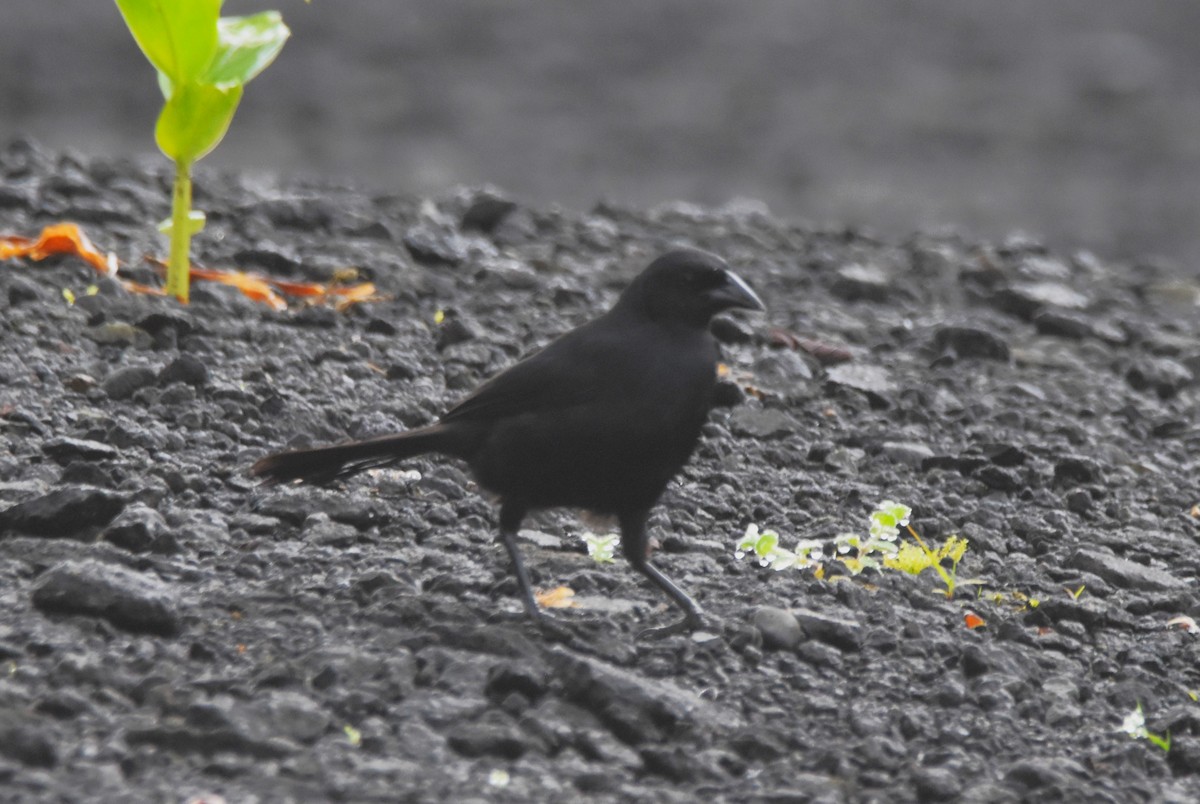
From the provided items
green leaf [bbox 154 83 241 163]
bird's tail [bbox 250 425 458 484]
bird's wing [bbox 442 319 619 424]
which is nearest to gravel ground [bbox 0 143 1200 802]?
bird's tail [bbox 250 425 458 484]

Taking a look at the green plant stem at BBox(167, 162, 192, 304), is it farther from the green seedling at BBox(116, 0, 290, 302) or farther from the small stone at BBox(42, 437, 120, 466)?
the small stone at BBox(42, 437, 120, 466)

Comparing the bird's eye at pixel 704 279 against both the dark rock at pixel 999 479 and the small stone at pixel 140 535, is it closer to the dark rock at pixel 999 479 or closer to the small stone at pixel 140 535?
the small stone at pixel 140 535

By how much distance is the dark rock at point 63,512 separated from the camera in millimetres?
4359

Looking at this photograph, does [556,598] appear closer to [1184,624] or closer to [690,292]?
[690,292]

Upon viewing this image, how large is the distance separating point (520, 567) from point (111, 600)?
100 cm

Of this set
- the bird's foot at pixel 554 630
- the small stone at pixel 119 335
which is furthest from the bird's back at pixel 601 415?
the small stone at pixel 119 335

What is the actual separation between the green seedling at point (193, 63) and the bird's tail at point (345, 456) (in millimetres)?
1556

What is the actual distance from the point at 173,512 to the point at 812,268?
14.4 feet

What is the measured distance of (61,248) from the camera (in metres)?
6.44

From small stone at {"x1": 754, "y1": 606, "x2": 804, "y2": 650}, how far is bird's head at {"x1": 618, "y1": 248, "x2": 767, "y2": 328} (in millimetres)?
762

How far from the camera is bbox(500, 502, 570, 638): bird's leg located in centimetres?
416

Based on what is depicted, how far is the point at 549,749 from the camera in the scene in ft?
11.7

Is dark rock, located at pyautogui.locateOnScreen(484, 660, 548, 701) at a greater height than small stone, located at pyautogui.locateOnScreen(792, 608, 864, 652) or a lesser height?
lesser

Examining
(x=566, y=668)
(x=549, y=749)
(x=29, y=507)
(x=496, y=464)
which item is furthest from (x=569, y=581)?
(x=29, y=507)
